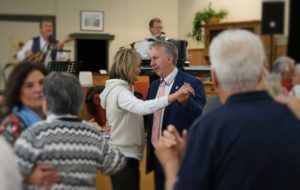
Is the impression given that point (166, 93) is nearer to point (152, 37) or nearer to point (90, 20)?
point (90, 20)

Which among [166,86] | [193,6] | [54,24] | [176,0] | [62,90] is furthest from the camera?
[176,0]

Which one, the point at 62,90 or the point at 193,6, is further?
the point at 193,6

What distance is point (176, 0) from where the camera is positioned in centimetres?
334

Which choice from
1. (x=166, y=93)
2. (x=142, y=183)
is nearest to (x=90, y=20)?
(x=166, y=93)

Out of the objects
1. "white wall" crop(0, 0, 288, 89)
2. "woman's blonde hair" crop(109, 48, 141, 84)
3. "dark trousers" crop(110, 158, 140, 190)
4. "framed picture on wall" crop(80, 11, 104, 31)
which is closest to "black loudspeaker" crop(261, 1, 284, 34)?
Answer: "white wall" crop(0, 0, 288, 89)

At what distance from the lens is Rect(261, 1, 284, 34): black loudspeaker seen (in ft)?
4.84

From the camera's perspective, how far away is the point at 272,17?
1506 mm

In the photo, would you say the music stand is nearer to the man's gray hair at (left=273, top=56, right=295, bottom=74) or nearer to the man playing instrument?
the man playing instrument

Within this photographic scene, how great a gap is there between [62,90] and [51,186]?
0.95ft

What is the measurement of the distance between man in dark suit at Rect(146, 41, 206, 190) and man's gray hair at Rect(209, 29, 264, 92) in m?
1.20

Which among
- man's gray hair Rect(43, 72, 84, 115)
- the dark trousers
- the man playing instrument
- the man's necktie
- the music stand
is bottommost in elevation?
the dark trousers

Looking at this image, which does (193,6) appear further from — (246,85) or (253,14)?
(246,85)

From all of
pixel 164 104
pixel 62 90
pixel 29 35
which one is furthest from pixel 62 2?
pixel 164 104

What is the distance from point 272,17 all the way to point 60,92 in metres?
0.67
